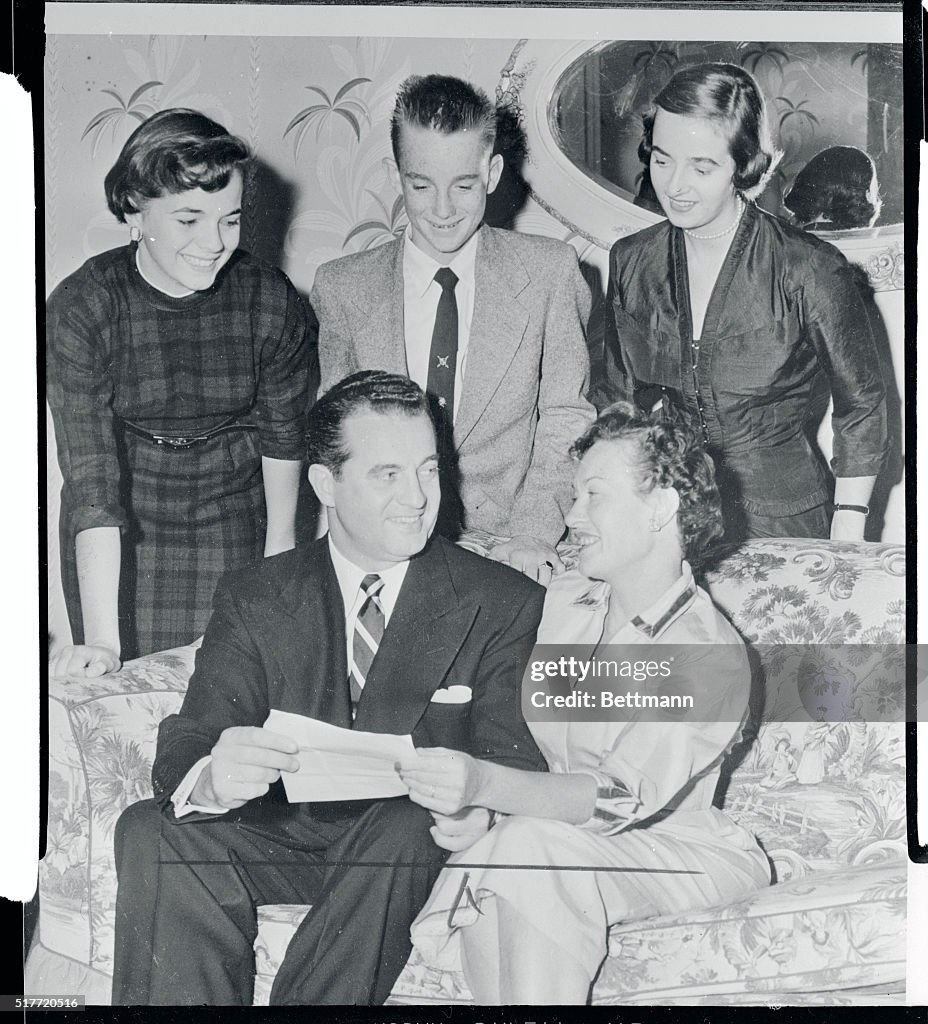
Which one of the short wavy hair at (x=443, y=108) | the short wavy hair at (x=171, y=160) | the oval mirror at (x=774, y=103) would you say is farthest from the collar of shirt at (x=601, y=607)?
the short wavy hair at (x=171, y=160)

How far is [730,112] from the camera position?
224 centimetres

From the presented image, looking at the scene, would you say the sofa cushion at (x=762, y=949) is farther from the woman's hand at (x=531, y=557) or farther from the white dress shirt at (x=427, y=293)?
the white dress shirt at (x=427, y=293)

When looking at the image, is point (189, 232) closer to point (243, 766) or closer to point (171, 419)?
point (171, 419)

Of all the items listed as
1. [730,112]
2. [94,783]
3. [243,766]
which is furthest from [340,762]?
[730,112]

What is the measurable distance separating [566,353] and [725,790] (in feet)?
2.93

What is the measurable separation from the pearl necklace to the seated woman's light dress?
671 millimetres

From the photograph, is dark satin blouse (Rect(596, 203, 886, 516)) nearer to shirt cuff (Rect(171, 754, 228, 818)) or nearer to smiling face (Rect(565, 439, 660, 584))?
smiling face (Rect(565, 439, 660, 584))

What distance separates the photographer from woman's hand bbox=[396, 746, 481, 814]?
83.0 inches

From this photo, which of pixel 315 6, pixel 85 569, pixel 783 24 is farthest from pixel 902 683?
pixel 315 6

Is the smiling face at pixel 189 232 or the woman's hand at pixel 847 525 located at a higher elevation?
the smiling face at pixel 189 232

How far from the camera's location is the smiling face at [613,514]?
84.7 inches

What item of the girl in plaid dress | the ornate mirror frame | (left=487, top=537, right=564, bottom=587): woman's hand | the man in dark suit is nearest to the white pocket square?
the man in dark suit

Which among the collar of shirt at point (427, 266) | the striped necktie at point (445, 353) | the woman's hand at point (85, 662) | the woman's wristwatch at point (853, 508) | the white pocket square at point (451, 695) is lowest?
the white pocket square at point (451, 695)

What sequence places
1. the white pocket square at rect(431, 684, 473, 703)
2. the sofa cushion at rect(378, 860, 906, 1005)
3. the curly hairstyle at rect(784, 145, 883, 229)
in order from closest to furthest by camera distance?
the sofa cushion at rect(378, 860, 906, 1005) < the white pocket square at rect(431, 684, 473, 703) < the curly hairstyle at rect(784, 145, 883, 229)
